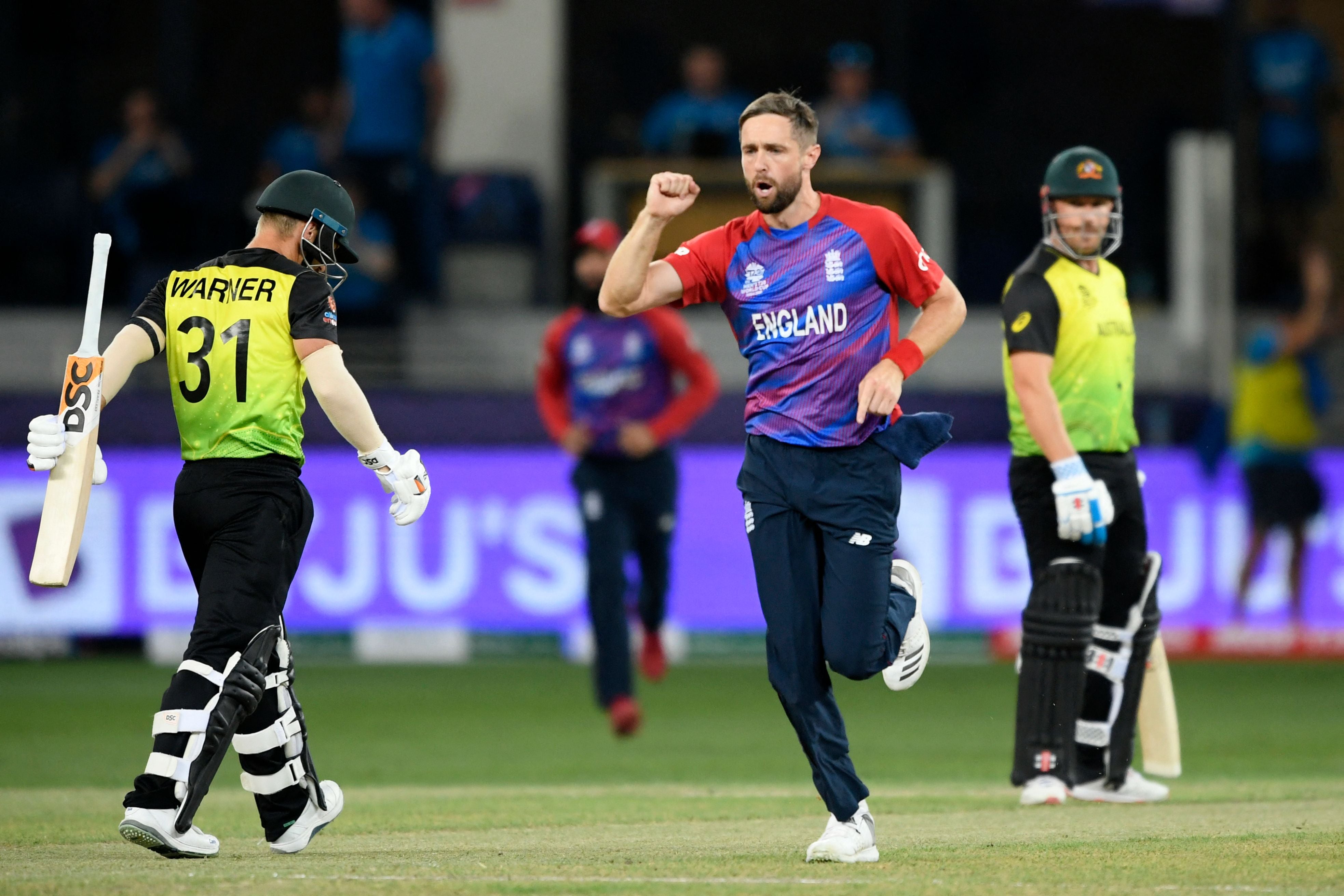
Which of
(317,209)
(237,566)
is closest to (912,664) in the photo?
(237,566)

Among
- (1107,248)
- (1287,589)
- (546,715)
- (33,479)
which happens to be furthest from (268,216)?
(1287,589)

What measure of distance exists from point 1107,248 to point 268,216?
3.54 m

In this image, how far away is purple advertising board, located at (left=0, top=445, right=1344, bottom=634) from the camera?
14.1 meters

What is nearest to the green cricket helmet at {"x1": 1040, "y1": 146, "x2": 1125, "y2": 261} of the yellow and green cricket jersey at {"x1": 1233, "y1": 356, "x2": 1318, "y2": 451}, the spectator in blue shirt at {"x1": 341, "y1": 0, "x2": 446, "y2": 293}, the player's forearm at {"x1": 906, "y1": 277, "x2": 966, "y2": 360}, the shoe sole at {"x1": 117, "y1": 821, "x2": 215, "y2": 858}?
the player's forearm at {"x1": 906, "y1": 277, "x2": 966, "y2": 360}

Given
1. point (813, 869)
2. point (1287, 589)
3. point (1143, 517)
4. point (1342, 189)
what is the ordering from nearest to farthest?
point (813, 869), point (1143, 517), point (1287, 589), point (1342, 189)

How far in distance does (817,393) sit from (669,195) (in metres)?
0.79

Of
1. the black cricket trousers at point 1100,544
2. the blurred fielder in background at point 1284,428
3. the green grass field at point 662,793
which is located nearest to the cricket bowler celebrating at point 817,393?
the green grass field at point 662,793

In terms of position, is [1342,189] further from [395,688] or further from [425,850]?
[425,850]

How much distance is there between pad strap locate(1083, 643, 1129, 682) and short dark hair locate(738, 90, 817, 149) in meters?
2.88

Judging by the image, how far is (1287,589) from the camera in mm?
14125

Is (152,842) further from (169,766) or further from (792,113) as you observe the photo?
(792,113)

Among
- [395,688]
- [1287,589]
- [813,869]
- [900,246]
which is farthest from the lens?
[1287,589]

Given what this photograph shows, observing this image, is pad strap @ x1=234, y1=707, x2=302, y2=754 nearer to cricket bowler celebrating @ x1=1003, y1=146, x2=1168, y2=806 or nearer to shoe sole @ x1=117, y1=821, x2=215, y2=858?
shoe sole @ x1=117, y1=821, x2=215, y2=858

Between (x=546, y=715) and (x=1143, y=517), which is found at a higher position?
(x=1143, y=517)
